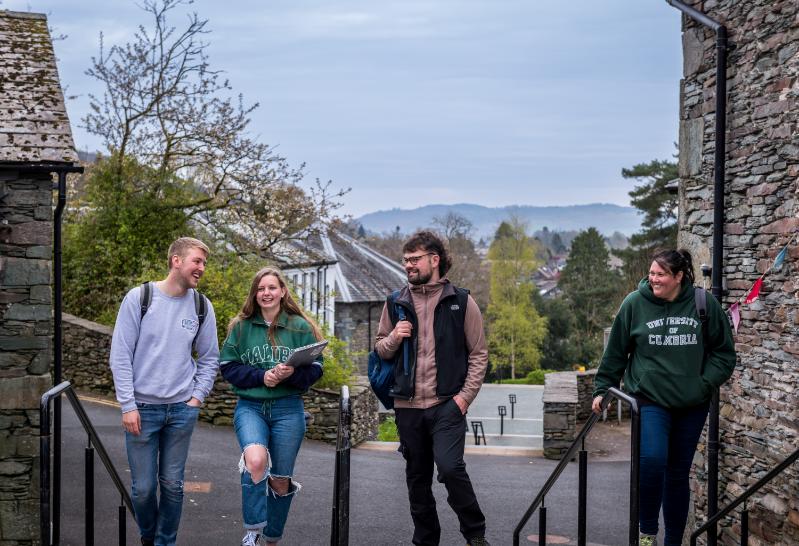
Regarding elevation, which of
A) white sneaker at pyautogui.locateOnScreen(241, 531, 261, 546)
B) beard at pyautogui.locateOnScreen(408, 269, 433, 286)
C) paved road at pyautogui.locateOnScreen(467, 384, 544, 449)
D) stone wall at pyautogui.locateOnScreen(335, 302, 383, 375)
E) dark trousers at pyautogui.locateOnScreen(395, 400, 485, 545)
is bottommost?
paved road at pyautogui.locateOnScreen(467, 384, 544, 449)

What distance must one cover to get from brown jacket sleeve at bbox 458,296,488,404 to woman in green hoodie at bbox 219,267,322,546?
939mm

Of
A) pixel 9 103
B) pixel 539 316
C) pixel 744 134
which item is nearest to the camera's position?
pixel 744 134

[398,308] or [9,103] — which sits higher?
[9,103]

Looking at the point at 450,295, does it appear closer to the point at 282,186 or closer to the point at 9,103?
the point at 9,103

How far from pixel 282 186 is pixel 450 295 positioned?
49.6 feet

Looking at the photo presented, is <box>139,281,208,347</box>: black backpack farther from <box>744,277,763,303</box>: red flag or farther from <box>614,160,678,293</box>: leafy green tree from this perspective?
<box>614,160,678,293</box>: leafy green tree

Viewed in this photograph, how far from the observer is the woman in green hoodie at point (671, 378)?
571 centimetres

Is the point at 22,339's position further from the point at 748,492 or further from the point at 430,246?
the point at 748,492

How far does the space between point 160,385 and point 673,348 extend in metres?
3.14

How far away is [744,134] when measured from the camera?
822 centimetres

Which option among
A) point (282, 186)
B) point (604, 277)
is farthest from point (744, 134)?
point (604, 277)

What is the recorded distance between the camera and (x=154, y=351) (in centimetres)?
571

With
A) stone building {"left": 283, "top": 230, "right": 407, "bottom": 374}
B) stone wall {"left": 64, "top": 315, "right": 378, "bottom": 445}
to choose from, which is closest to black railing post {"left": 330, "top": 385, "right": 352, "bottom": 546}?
stone wall {"left": 64, "top": 315, "right": 378, "bottom": 445}

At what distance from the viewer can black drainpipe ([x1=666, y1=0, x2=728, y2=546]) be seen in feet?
27.8
